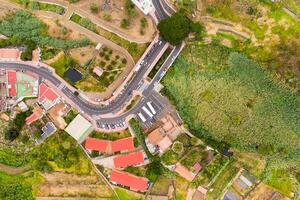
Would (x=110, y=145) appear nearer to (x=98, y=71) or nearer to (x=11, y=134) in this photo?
(x=98, y=71)

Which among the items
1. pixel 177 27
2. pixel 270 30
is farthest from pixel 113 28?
pixel 270 30

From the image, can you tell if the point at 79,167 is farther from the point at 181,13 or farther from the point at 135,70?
the point at 181,13

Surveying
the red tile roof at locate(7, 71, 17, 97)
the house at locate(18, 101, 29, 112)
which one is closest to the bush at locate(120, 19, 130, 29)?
the red tile roof at locate(7, 71, 17, 97)

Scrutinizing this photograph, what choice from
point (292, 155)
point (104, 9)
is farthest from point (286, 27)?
point (104, 9)

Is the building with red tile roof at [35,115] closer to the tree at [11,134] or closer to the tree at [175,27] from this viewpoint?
the tree at [11,134]

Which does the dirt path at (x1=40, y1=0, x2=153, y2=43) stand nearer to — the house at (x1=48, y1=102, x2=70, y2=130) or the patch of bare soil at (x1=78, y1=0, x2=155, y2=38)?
the patch of bare soil at (x1=78, y1=0, x2=155, y2=38)
